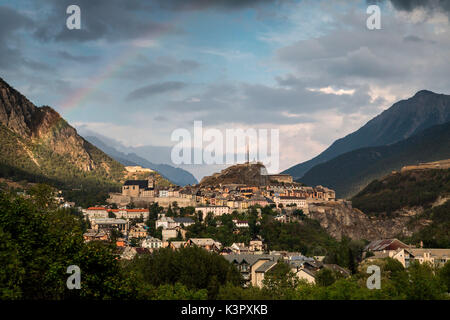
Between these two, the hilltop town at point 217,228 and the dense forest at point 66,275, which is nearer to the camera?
the dense forest at point 66,275

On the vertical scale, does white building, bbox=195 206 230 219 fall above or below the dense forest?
above
